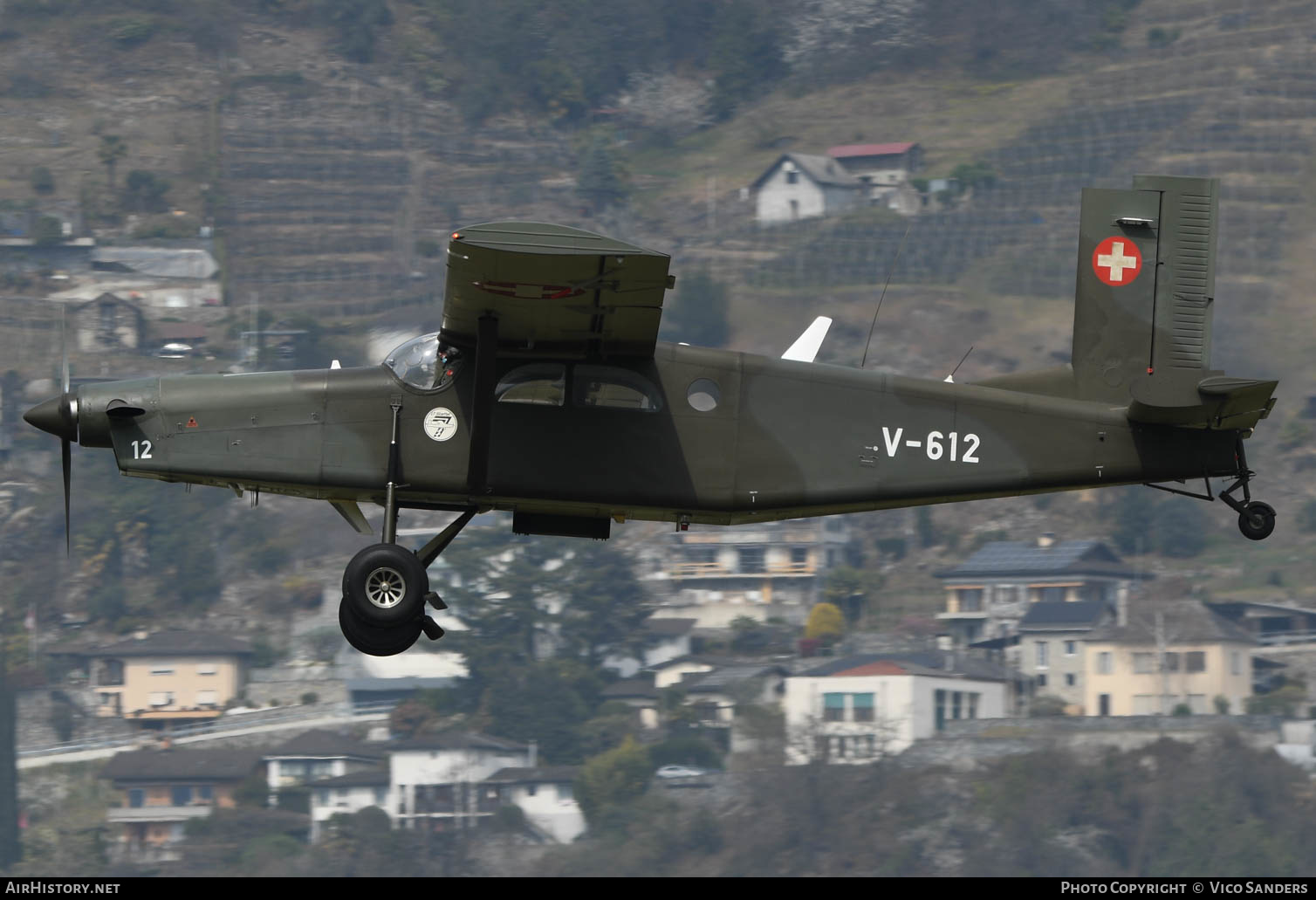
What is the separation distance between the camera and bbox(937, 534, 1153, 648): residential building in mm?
163125

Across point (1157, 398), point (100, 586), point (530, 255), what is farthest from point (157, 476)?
point (100, 586)

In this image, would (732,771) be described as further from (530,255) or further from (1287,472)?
(530,255)

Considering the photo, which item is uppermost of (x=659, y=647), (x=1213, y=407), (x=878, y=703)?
(x=1213, y=407)

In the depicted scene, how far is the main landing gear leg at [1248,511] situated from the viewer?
684 inches

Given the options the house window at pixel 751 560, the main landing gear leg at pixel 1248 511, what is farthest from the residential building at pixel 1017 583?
the main landing gear leg at pixel 1248 511

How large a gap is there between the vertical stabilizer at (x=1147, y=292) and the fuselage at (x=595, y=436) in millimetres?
993

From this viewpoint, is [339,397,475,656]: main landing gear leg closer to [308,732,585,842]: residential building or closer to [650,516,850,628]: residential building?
[308,732,585,842]: residential building

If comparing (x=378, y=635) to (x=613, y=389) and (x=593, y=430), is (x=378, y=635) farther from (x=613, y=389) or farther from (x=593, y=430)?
(x=613, y=389)

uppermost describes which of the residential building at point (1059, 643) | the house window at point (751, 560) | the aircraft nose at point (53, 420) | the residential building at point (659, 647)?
the aircraft nose at point (53, 420)

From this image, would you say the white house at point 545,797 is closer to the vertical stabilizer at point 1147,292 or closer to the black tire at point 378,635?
the vertical stabilizer at point 1147,292

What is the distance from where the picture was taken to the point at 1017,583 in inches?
6619

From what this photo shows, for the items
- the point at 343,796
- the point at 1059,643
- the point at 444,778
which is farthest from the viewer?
the point at 1059,643

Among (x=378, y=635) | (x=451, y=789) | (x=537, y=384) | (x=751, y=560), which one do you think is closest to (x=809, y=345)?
(x=537, y=384)

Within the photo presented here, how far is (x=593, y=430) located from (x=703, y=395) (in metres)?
0.99
